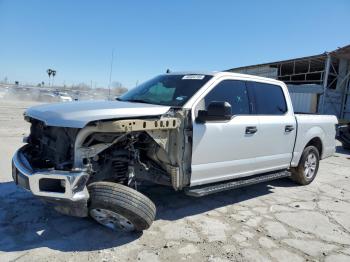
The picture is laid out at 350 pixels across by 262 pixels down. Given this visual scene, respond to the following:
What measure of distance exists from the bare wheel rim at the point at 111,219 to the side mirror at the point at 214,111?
1.46 metres

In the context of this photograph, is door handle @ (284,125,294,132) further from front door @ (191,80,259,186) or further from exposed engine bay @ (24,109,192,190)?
exposed engine bay @ (24,109,192,190)

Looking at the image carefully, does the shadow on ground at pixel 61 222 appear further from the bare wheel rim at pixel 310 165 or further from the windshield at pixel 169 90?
the bare wheel rim at pixel 310 165

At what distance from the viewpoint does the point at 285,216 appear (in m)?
4.53

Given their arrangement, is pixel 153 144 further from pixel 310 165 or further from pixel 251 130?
pixel 310 165

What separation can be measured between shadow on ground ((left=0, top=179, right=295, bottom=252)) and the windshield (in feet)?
5.10

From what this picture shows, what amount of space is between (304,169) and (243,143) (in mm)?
2239

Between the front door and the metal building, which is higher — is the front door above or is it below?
below

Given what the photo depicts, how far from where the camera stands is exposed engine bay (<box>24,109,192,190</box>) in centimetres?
318

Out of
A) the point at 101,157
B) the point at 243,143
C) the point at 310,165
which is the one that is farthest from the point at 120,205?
the point at 310,165

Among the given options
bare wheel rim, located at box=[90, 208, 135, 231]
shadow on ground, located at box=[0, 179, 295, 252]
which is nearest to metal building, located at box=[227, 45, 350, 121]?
shadow on ground, located at box=[0, 179, 295, 252]

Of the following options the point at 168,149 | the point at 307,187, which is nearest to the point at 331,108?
the point at 307,187

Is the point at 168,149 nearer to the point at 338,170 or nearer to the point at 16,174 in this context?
the point at 16,174

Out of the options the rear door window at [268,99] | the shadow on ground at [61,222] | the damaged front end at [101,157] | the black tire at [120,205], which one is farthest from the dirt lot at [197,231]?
the rear door window at [268,99]

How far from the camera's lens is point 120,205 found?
317 cm
